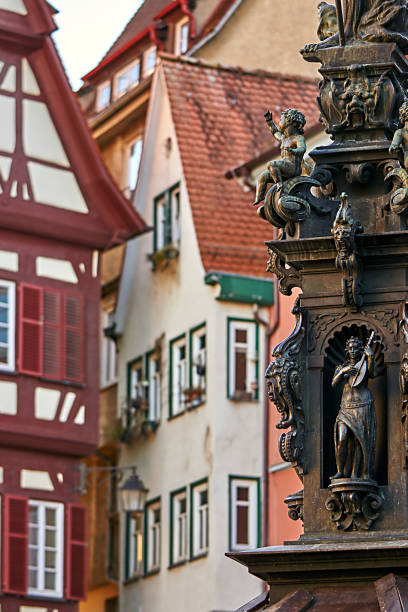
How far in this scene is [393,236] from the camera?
1167 centimetres

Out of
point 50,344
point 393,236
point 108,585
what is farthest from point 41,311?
point 393,236

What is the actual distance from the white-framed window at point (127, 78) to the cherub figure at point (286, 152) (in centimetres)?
2818

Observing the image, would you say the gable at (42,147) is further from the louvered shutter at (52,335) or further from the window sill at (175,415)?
the window sill at (175,415)

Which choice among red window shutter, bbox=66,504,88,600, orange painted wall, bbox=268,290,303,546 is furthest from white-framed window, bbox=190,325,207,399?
red window shutter, bbox=66,504,88,600

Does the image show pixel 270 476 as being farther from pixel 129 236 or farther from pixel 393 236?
pixel 393 236

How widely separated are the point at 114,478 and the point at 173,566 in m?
3.40

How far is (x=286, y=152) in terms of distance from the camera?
1210 cm

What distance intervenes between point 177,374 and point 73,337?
3.30 meters

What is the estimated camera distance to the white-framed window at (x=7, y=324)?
1232 inches

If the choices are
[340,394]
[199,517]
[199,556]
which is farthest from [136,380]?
[340,394]

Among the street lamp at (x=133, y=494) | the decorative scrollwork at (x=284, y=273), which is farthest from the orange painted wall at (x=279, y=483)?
the decorative scrollwork at (x=284, y=273)

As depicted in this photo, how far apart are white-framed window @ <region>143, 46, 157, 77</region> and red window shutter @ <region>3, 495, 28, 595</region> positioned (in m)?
11.3

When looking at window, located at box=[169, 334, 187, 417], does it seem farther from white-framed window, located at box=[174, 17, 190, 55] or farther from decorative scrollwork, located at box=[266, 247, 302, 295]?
decorative scrollwork, located at box=[266, 247, 302, 295]

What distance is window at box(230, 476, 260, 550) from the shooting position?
Answer: 1320 inches
